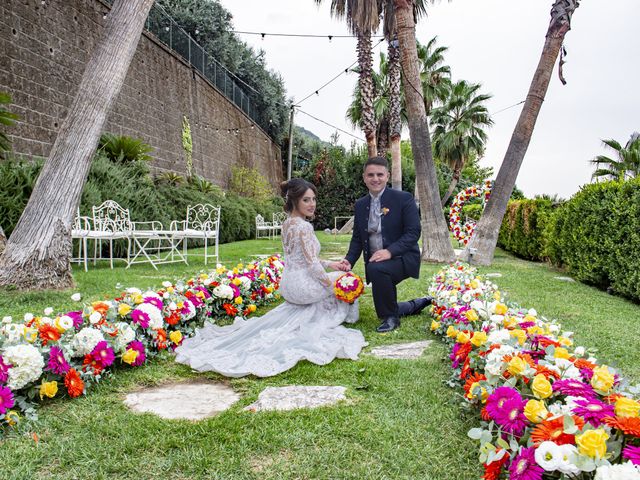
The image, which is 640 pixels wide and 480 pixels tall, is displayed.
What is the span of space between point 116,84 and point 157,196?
19.9ft

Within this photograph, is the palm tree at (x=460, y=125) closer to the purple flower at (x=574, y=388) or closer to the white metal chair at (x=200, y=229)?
the white metal chair at (x=200, y=229)

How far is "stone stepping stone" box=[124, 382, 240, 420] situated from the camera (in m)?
2.47

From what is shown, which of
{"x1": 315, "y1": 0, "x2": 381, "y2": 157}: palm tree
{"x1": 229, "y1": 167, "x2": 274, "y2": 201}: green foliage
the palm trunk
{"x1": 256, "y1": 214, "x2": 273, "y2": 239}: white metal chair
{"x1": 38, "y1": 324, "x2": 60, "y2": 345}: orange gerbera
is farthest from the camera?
{"x1": 229, "y1": 167, "x2": 274, "y2": 201}: green foliage

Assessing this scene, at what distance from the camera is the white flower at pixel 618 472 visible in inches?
49.7

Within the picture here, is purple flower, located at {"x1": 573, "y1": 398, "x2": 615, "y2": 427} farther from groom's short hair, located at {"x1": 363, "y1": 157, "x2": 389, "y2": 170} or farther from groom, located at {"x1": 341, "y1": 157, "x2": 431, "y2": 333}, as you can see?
groom's short hair, located at {"x1": 363, "y1": 157, "x2": 389, "y2": 170}

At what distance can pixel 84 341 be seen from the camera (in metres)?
2.79

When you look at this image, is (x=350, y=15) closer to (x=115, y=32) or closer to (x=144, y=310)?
(x=115, y=32)

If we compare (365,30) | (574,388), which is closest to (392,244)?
(574,388)

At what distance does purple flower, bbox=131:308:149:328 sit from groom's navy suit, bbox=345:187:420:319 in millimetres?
1875

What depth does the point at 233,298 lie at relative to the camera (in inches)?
185

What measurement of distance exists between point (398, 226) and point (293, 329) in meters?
1.40

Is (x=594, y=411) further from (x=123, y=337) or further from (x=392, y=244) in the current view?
(x=392, y=244)

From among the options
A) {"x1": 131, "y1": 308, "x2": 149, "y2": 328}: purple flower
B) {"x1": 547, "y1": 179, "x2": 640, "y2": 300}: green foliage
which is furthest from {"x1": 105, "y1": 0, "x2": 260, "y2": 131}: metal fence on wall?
{"x1": 131, "y1": 308, "x2": 149, "y2": 328}: purple flower

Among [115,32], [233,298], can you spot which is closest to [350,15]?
[115,32]
